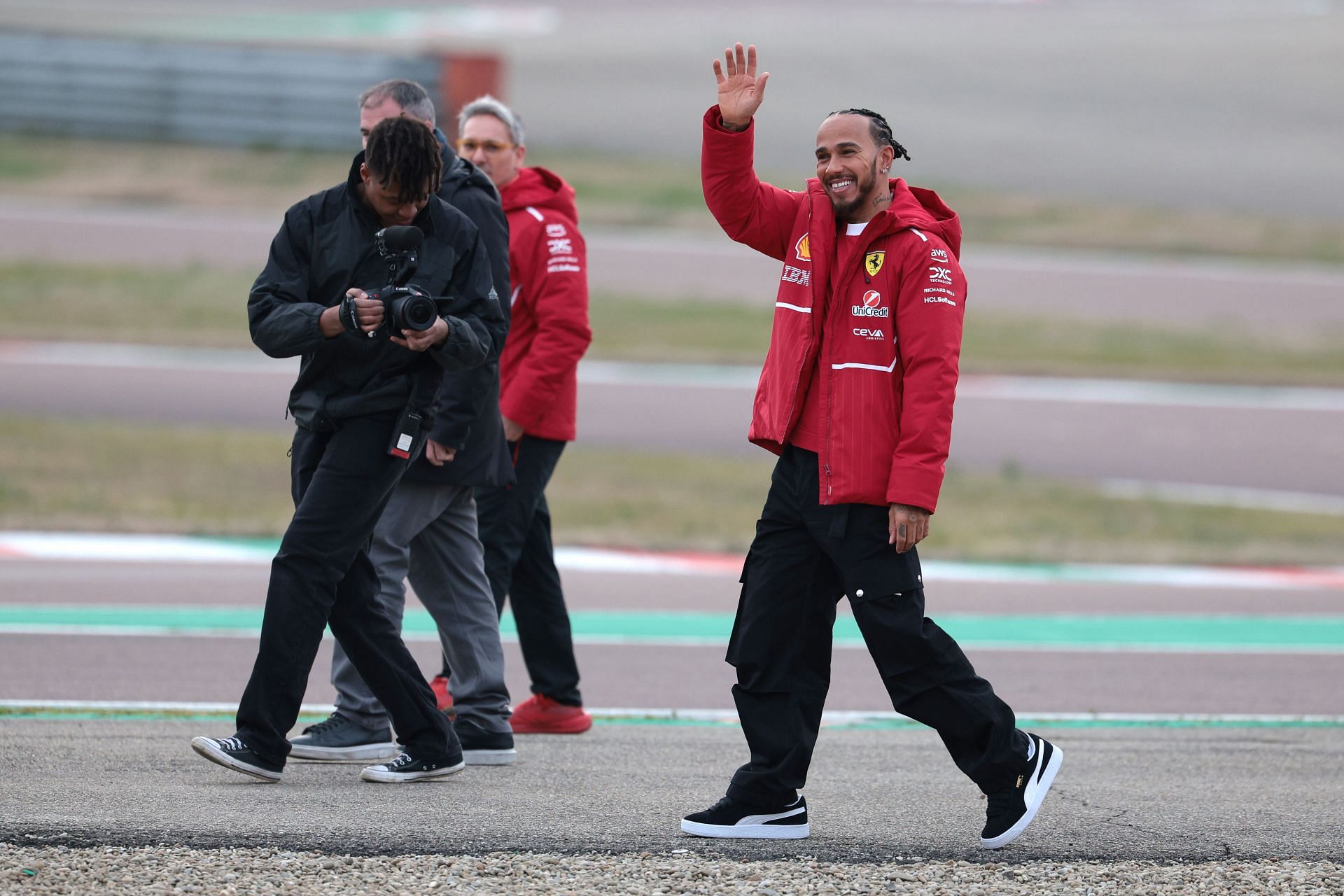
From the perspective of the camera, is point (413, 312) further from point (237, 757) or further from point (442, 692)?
point (442, 692)

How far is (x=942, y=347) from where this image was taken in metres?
4.62

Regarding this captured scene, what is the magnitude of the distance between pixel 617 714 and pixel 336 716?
5.24 ft

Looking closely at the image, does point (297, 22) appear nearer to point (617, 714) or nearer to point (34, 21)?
point (34, 21)

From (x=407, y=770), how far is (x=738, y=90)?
2218mm

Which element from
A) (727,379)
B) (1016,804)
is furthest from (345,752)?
(727,379)

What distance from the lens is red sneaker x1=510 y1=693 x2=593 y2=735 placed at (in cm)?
638

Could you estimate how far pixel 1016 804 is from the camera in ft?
15.7

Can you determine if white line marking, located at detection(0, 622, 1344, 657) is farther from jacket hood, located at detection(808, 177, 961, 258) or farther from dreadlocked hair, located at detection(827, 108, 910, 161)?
Result: dreadlocked hair, located at detection(827, 108, 910, 161)

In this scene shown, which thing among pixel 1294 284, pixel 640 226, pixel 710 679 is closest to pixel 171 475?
pixel 710 679

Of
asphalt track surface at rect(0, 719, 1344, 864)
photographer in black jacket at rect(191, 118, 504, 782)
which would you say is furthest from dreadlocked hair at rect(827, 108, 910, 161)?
asphalt track surface at rect(0, 719, 1344, 864)

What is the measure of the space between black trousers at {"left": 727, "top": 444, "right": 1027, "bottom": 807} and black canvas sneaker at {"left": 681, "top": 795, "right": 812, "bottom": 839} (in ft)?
0.11

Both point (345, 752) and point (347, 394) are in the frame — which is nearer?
point (347, 394)

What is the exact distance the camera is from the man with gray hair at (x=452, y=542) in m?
5.54

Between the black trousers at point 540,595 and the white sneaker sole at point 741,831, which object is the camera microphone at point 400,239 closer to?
the black trousers at point 540,595
